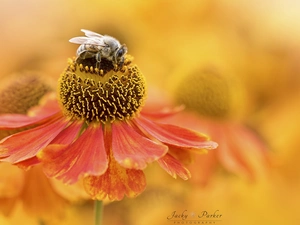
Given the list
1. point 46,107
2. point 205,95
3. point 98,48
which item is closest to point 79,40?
point 98,48

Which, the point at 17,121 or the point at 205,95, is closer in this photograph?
the point at 17,121

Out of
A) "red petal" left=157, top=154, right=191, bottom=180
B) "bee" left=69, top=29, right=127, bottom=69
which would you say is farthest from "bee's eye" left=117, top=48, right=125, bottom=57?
"red petal" left=157, top=154, right=191, bottom=180

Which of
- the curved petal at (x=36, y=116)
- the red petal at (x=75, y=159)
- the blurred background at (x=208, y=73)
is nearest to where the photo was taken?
the red petal at (x=75, y=159)

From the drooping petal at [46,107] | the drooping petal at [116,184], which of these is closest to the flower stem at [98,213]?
the drooping petal at [116,184]

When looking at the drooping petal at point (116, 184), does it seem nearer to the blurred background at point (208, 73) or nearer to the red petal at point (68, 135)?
the red petal at point (68, 135)

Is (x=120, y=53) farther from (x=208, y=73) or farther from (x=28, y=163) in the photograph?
(x=208, y=73)

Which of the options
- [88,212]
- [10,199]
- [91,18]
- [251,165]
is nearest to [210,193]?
[251,165]

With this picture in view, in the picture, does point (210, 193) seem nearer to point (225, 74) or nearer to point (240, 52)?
point (225, 74)
